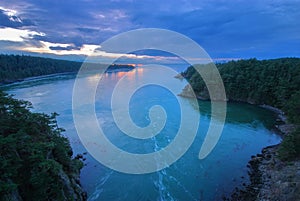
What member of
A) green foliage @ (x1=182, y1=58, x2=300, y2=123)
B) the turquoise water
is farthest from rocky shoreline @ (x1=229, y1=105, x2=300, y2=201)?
green foliage @ (x1=182, y1=58, x2=300, y2=123)

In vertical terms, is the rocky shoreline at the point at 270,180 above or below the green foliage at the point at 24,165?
below

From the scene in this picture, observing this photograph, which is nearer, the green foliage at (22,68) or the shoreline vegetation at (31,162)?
the shoreline vegetation at (31,162)

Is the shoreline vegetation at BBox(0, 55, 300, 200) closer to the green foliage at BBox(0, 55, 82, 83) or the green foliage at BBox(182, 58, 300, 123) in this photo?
the green foliage at BBox(182, 58, 300, 123)

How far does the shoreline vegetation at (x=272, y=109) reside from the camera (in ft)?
39.5

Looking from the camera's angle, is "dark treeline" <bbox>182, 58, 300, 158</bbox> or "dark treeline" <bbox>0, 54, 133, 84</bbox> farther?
"dark treeline" <bbox>0, 54, 133, 84</bbox>

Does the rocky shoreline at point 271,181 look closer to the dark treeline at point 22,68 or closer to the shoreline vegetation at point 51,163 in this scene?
the shoreline vegetation at point 51,163

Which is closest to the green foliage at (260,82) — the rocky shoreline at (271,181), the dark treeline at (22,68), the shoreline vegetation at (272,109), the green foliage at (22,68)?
the shoreline vegetation at (272,109)

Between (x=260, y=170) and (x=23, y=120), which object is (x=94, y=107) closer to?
(x=23, y=120)

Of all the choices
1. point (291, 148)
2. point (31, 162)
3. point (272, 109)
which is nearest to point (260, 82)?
point (272, 109)

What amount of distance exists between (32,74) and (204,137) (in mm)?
81611

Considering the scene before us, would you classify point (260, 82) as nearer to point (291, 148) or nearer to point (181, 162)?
point (291, 148)

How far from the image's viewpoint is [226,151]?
18609 mm

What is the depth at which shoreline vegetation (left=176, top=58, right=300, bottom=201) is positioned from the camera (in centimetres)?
1204

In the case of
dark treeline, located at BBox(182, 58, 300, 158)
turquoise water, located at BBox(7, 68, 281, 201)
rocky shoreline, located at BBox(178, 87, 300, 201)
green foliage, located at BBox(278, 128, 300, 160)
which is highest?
dark treeline, located at BBox(182, 58, 300, 158)
